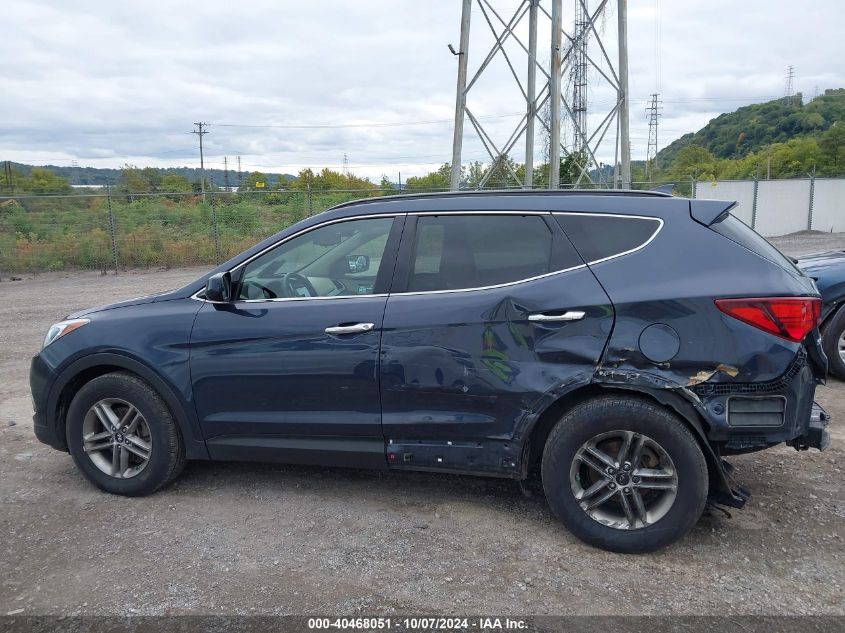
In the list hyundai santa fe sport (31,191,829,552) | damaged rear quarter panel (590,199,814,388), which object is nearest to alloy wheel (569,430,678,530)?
hyundai santa fe sport (31,191,829,552)

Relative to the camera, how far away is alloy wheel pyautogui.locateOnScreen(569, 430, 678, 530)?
3373 millimetres

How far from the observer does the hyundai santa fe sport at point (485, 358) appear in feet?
10.8

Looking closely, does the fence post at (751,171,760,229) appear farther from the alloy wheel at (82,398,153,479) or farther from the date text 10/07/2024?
the date text 10/07/2024

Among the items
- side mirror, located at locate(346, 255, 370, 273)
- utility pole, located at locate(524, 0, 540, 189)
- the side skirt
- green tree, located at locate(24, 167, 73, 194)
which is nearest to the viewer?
the side skirt

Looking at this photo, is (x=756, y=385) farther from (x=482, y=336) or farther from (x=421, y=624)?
(x=421, y=624)

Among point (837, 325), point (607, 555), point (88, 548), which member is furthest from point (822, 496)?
point (88, 548)

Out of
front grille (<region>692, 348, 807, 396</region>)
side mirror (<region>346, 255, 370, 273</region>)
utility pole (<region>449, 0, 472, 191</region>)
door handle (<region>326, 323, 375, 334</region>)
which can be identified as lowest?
front grille (<region>692, 348, 807, 396</region>)

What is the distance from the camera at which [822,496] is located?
160 inches

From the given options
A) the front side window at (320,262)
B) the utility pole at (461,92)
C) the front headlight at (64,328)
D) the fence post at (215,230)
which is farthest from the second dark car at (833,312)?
the fence post at (215,230)

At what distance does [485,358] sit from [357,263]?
1027 mm

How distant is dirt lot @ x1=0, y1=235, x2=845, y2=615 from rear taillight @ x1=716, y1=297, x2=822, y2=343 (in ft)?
3.77

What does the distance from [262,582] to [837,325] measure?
5427 millimetres

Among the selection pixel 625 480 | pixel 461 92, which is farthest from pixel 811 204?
pixel 625 480

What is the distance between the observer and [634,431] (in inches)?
132
